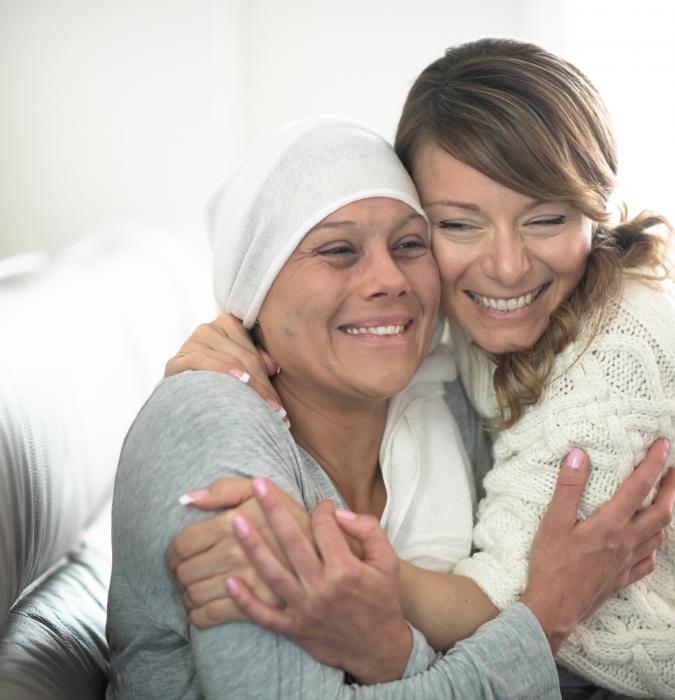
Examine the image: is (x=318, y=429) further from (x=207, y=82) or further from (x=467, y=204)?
(x=207, y=82)

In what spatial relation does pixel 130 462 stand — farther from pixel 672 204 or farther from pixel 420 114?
pixel 672 204

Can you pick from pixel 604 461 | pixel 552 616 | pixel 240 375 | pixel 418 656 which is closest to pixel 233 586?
pixel 418 656

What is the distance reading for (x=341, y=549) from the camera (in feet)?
4.07

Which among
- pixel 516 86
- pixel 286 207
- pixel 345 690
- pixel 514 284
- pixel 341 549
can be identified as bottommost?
pixel 345 690

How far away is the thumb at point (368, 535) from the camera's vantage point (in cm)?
128

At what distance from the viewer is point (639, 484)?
61.5 inches

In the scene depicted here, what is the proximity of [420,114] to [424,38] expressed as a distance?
2.37 meters

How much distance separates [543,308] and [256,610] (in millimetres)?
803

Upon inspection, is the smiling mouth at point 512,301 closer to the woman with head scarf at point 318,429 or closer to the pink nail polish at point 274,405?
the woman with head scarf at point 318,429

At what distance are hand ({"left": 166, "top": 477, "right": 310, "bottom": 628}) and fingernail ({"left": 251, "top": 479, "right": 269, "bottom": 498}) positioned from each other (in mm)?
28

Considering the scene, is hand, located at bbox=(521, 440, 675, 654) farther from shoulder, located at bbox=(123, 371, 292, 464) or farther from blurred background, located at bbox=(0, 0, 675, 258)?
blurred background, located at bbox=(0, 0, 675, 258)

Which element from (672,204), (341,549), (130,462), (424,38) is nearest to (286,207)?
(130,462)

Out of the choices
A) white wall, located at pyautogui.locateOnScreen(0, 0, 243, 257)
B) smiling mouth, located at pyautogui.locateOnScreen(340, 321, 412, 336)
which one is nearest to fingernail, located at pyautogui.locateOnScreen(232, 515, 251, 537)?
smiling mouth, located at pyautogui.locateOnScreen(340, 321, 412, 336)

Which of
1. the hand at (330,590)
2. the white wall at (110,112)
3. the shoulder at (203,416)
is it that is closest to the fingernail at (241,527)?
the hand at (330,590)
